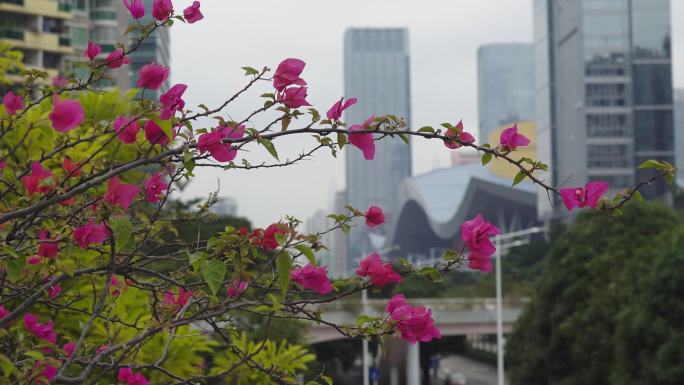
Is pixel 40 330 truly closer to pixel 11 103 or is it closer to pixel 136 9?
pixel 11 103

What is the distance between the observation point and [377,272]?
10.6 ft

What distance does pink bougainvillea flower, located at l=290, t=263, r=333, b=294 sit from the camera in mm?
3281

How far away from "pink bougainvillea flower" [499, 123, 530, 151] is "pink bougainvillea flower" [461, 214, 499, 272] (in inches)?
8.6

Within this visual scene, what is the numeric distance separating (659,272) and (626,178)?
212ft

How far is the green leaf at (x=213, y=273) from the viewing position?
9.08ft

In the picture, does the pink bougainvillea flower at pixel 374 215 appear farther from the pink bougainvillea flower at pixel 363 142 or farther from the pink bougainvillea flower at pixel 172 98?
the pink bougainvillea flower at pixel 172 98

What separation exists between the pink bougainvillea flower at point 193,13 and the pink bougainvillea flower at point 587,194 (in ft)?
4.32

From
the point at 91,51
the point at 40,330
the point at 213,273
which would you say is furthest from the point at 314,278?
the point at 91,51

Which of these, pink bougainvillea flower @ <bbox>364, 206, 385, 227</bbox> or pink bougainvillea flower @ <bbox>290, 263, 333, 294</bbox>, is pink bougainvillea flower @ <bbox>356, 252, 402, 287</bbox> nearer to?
pink bougainvillea flower @ <bbox>290, 263, 333, 294</bbox>

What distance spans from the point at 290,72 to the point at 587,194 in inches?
37.5

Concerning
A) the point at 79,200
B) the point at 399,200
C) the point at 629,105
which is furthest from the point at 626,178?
the point at 79,200

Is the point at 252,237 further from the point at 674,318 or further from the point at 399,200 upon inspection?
the point at 399,200

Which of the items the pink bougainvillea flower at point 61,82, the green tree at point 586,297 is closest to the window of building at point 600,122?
the green tree at point 586,297

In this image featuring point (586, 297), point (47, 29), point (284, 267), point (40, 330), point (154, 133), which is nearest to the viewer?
point (284, 267)
